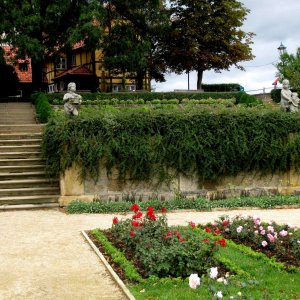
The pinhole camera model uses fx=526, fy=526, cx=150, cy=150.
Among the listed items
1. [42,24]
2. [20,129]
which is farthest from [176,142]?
[42,24]

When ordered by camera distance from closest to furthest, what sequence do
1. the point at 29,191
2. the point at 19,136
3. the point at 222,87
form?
the point at 29,191 < the point at 19,136 < the point at 222,87

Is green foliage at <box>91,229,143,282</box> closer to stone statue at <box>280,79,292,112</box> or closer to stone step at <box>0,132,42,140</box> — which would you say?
stone statue at <box>280,79,292,112</box>

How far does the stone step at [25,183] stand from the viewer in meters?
13.3

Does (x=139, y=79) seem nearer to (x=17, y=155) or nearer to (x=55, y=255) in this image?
(x=17, y=155)

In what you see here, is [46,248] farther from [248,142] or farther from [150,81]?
[150,81]

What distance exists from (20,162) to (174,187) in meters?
4.36

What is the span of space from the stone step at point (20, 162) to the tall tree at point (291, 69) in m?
27.4

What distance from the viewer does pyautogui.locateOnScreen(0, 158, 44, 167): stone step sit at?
14.4m

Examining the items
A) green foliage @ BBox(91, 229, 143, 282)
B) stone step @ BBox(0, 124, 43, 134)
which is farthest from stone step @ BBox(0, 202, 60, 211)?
stone step @ BBox(0, 124, 43, 134)

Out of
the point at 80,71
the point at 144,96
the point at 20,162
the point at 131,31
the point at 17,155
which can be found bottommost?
the point at 20,162

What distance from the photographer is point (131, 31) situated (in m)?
35.3

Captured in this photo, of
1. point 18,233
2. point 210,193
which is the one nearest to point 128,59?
point 210,193

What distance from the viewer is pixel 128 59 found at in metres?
33.6

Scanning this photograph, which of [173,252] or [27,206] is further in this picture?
[27,206]
